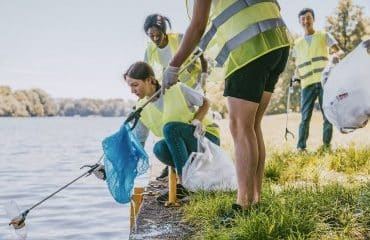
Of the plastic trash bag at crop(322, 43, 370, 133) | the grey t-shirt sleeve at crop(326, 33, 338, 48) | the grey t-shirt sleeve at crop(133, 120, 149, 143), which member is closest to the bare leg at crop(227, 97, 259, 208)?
the plastic trash bag at crop(322, 43, 370, 133)

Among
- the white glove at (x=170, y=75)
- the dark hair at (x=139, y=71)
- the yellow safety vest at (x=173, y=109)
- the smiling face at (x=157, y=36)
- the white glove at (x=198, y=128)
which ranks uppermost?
the smiling face at (x=157, y=36)

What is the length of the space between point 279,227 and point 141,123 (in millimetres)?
2339

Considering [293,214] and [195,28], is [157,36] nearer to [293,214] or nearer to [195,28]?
[195,28]

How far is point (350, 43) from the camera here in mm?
35219

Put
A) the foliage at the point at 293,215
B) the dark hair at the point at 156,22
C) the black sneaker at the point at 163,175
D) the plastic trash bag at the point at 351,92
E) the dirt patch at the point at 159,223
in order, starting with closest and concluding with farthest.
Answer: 1. the foliage at the point at 293,215
2. the dirt patch at the point at 159,223
3. the plastic trash bag at the point at 351,92
4. the dark hair at the point at 156,22
5. the black sneaker at the point at 163,175

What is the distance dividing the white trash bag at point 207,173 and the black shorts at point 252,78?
48.2 inches

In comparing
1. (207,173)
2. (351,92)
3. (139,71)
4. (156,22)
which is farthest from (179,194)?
(156,22)

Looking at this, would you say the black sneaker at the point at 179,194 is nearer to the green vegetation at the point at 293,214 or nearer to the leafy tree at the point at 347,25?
the green vegetation at the point at 293,214

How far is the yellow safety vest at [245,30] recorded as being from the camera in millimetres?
3369

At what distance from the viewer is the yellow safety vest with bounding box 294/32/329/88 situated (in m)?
8.16

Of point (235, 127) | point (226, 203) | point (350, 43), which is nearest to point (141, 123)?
point (226, 203)

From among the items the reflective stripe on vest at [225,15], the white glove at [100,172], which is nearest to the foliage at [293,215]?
the white glove at [100,172]

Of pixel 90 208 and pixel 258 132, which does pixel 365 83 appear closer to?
pixel 258 132

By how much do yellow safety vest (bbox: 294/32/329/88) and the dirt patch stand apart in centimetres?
408
